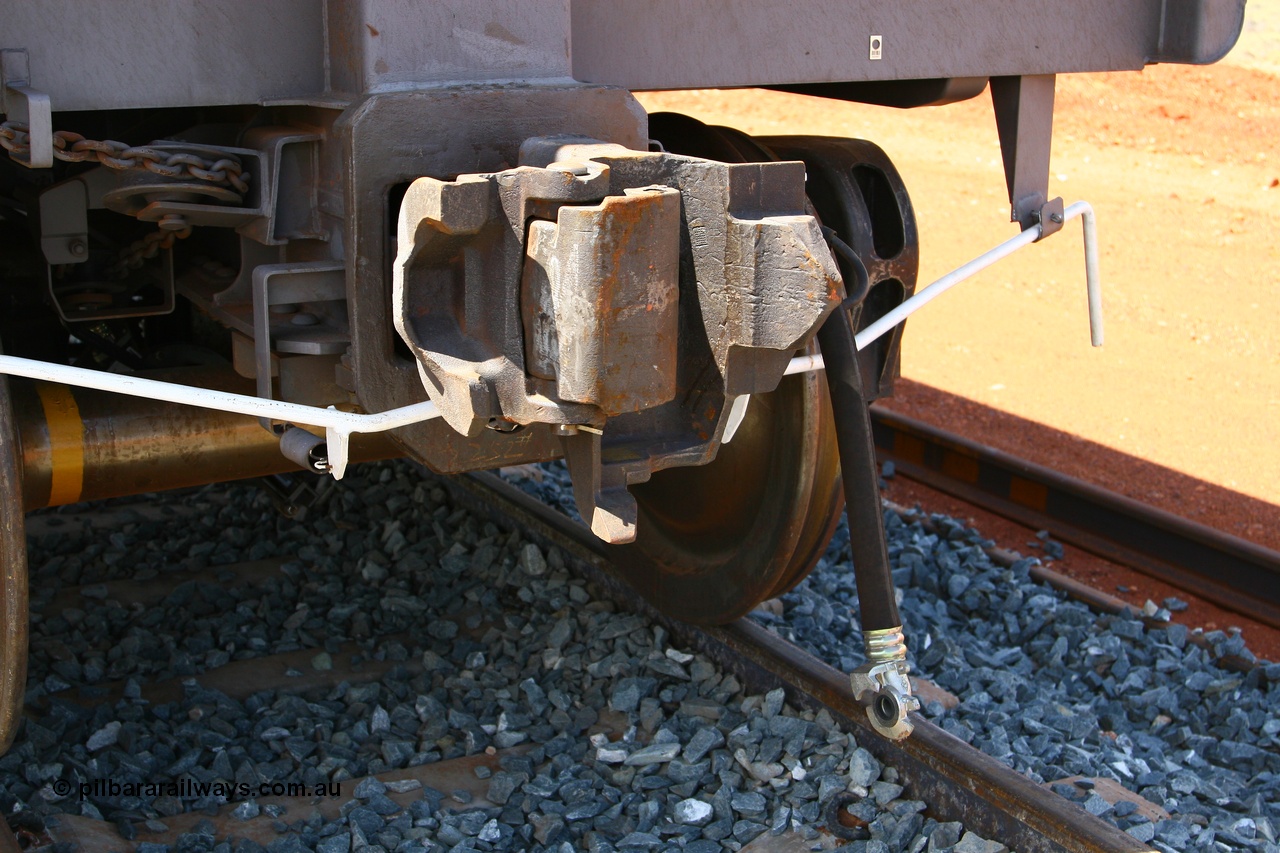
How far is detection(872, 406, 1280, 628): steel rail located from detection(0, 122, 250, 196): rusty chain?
11.1ft

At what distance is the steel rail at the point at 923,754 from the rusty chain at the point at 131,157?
5.83ft

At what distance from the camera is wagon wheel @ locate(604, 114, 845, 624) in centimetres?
311

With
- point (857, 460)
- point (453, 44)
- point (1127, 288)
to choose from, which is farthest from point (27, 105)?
point (1127, 288)

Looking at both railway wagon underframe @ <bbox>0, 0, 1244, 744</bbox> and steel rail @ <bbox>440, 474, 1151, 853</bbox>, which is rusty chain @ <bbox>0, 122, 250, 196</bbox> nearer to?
railway wagon underframe @ <bbox>0, 0, 1244, 744</bbox>

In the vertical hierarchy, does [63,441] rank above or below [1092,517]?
above

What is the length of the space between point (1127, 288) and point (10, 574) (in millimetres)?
7803

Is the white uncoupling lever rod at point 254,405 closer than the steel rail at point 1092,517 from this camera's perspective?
Yes

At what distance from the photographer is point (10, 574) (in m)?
2.27

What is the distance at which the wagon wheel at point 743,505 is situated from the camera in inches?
123

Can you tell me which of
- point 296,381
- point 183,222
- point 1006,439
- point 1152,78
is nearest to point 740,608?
point 296,381

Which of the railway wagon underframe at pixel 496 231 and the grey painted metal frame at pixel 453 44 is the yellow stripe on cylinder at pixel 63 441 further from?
the grey painted metal frame at pixel 453 44

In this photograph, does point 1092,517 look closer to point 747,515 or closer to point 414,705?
point 747,515

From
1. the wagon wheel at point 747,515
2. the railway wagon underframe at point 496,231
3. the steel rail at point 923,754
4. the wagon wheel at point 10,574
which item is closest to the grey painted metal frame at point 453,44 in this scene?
the railway wagon underframe at point 496,231

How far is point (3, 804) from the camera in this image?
289 centimetres
